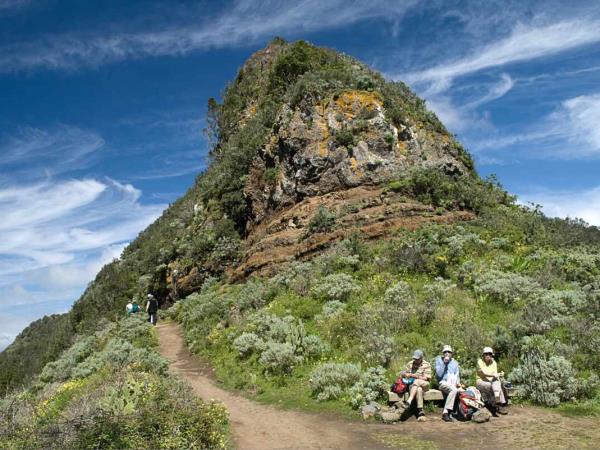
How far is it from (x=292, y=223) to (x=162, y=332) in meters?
7.66

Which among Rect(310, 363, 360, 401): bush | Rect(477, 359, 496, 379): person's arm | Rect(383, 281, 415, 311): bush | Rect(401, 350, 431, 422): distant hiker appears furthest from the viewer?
Rect(383, 281, 415, 311): bush

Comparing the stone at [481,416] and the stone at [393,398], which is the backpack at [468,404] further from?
the stone at [393,398]

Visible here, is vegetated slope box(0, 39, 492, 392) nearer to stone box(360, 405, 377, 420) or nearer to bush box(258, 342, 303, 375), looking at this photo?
bush box(258, 342, 303, 375)

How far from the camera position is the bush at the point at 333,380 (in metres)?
10.4

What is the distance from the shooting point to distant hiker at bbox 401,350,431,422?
906 centimetres

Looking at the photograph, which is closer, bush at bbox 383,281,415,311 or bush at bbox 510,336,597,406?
bush at bbox 510,336,597,406

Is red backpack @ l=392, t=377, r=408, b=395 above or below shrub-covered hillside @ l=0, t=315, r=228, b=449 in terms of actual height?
below

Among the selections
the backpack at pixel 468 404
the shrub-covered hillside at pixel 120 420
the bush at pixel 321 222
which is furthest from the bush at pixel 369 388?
the bush at pixel 321 222

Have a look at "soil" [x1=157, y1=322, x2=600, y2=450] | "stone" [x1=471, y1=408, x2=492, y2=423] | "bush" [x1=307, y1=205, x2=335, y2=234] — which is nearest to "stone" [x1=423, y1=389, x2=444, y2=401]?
"soil" [x1=157, y1=322, x2=600, y2=450]

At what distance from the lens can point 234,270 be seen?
2480 centimetres

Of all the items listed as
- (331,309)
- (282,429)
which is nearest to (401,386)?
(282,429)

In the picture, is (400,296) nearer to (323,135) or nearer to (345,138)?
(345,138)

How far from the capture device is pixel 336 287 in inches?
635

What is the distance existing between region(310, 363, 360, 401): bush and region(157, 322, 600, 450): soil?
746 mm
